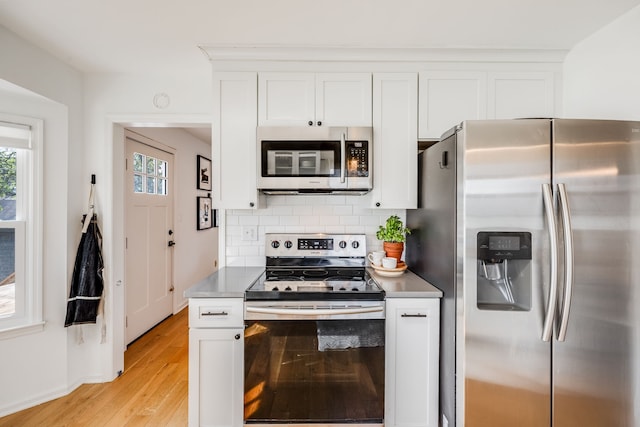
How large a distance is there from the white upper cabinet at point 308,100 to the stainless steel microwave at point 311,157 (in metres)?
0.09

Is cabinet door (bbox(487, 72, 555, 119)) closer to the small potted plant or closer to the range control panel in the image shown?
the small potted plant

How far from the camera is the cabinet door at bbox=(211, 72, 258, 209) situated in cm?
204

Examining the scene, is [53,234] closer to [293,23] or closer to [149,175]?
[149,175]

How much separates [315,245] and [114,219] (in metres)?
1.61

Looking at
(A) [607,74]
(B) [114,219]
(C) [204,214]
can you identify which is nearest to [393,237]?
(A) [607,74]

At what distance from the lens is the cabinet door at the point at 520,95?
205 cm

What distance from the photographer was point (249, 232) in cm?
234

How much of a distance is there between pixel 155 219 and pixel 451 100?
3.12 metres

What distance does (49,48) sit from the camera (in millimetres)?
2008

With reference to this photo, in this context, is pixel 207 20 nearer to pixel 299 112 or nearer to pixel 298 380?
pixel 299 112

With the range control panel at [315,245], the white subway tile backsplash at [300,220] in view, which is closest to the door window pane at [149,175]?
the white subway tile backsplash at [300,220]

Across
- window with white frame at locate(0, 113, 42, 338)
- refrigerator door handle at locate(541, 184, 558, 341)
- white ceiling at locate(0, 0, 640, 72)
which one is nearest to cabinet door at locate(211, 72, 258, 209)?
white ceiling at locate(0, 0, 640, 72)

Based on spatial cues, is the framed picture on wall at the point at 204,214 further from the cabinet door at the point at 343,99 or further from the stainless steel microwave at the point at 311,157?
the cabinet door at the point at 343,99

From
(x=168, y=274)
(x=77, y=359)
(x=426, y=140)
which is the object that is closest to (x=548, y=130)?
(x=426, y=140)
